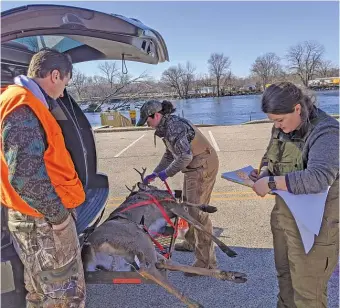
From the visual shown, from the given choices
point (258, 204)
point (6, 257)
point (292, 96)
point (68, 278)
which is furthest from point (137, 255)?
point (258, 204)

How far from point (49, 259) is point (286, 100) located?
1655 mm

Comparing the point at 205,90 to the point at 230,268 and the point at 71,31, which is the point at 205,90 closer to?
the point at 230,268

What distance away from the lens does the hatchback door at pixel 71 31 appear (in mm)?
2018

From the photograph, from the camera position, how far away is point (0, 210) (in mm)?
2158

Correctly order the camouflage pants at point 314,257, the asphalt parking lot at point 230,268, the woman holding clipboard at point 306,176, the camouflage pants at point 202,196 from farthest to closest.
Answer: the camouflage pants at point 202,196 → the asphalt parking lot at point 230,268 → the camouflage pants at point 314,257 → the woman holding clipboard at point 306,176

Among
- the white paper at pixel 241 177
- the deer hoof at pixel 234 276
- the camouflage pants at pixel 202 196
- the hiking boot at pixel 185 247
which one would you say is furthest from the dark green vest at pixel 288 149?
the hiking boot at pixel 185 247

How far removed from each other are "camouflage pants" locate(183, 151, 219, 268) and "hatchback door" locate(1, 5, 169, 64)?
115cm

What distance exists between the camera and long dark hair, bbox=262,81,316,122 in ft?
6.76

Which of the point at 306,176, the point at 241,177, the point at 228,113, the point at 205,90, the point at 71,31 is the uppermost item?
the point at 205,90

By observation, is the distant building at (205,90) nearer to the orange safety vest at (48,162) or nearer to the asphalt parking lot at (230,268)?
the asphalt parking lot at (230,268)

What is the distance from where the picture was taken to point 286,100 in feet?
6.74

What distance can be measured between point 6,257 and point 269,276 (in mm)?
2296

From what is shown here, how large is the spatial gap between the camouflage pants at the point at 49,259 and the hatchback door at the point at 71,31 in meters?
1.09

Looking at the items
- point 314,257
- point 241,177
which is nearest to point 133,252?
point 241,177
